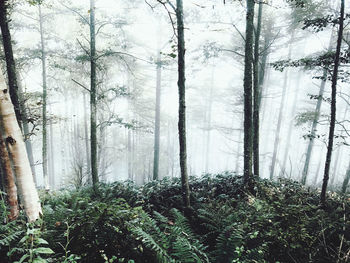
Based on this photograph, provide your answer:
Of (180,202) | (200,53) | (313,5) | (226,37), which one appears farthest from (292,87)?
(180,202)

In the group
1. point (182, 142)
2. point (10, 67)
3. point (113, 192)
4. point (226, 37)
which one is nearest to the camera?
point (182, 142)

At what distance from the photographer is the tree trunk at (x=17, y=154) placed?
86.7 inches

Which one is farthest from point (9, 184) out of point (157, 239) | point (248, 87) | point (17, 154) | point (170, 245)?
point (248, 87)

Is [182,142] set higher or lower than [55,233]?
higher

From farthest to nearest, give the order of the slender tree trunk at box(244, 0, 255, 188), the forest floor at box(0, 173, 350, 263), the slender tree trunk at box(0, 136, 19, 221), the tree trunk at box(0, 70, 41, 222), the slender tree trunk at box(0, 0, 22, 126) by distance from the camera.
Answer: the slender tree trunk at box(244, 0, 255, 188), the slender tree trunk at box(0, 0, 22, 126), the slender tree trunk at box(0, 136, 19, 221), the forest floor at box(0, 173, 350, 263), the tree trunk at box(0, 70, 41, 222)

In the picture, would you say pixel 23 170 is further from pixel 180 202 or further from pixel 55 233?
pixel 180 202

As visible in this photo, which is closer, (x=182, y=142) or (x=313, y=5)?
(x=182, y=142)

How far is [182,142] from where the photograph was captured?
16.6ft

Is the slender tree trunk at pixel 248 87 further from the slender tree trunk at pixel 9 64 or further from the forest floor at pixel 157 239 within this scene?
the slender tree trunk at pixel 9 64

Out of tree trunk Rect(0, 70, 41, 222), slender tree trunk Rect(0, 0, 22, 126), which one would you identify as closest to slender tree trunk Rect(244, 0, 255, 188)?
tree trunk Rect(0, 70, 41, 222)

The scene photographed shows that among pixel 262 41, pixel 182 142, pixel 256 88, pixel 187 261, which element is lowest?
pixel 187 261

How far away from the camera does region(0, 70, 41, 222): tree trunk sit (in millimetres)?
2201

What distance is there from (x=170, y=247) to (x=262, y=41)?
41.4 ft

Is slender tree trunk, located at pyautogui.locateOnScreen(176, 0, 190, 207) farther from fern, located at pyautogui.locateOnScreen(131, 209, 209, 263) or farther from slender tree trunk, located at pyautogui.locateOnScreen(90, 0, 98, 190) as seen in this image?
slender tree trunk, located at pyautogui.locateOnScreen(90, 0, 98, 190)
